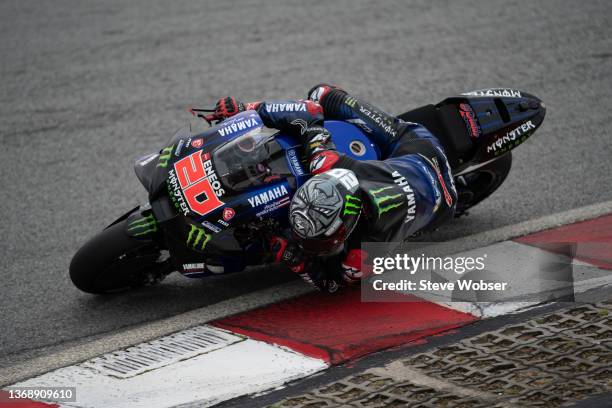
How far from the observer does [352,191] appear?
487cm

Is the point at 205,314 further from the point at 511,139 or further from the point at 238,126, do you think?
the point at 511,139

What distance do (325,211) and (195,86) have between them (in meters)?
5.08

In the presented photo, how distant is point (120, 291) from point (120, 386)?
1241 mm

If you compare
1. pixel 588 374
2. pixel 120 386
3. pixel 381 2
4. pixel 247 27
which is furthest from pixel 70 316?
pixel 381 2

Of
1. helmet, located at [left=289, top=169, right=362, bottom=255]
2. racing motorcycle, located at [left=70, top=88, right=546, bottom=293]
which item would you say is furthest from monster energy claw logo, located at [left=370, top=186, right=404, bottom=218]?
racing motorcycle, located at [left=70, top=88, right=546, bottom=293]

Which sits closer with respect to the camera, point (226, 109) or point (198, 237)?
point (198, 237)

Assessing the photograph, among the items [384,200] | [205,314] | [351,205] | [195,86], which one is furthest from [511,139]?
[195,86]

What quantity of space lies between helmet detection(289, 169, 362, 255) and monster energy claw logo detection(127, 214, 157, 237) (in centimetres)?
99

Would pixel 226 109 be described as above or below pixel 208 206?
above

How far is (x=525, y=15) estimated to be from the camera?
37.3 feet

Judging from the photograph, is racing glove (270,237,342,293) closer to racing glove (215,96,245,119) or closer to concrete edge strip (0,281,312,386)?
concrete edge strip (0,281,312,386)

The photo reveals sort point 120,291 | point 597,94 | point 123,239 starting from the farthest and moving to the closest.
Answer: point 597,94, point 120,291, point 123,239

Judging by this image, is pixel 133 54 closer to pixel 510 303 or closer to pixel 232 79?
pixel 232 79

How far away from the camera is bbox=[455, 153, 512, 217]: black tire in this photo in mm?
6363
